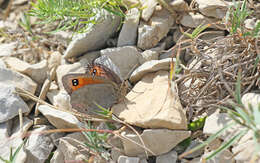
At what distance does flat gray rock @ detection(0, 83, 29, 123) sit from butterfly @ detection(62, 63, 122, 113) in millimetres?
414

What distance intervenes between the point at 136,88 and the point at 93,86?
345 millimetres

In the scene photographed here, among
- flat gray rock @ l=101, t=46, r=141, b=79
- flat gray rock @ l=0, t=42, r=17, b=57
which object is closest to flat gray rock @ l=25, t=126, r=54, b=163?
flat gray rock @ l=101, t=46, r=141, b=79

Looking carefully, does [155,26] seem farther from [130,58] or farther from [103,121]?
[103,121]

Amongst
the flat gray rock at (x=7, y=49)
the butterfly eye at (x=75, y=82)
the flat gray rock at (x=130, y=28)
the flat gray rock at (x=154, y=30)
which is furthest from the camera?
the flat gray rock at (x=7, y=49)

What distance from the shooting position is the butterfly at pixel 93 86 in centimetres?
251

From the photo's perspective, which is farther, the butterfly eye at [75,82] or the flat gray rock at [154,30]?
the flat gray rock at [154,30]

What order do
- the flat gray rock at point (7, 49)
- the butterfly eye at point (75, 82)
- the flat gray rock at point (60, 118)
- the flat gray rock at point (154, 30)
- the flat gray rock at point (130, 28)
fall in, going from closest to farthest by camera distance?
1. the flat gray rock at point (60, 118)
2. the butterfly eye at point (75, 82)
3. the flat gray rock at point (154, 30)
4. the flat gray rock at point (130, 28)
5. the flat gray rock at point (7, 49)

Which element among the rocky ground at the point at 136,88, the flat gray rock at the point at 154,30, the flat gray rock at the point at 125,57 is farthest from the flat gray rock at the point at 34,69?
the flat gray rock at the point at 154,30

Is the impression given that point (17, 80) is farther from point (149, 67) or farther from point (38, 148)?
point (149, 67)

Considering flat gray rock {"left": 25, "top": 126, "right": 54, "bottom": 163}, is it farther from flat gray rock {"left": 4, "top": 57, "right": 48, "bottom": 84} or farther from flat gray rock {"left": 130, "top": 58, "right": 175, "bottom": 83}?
flat gray rock {"left": 130, "top": 58, "right": 175, "bottom": 83}

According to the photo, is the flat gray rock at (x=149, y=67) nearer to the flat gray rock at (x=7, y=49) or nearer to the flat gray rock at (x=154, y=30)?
the flat gray rock at (x=154, y=30)

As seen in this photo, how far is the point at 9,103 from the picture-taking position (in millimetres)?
2596

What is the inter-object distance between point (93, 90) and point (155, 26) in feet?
2.50

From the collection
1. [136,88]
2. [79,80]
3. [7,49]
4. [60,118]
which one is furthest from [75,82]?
[7,49]
